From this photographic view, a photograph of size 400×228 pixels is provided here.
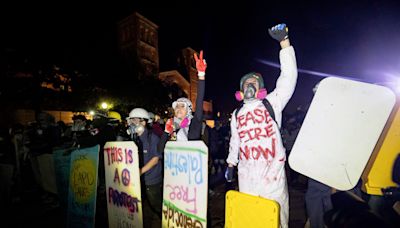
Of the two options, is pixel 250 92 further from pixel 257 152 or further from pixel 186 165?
pixel 186 165

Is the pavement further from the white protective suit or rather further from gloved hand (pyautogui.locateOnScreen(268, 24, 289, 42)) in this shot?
gloved hand (pyautogui.locateOnScreen(268, 24, 289, 42))

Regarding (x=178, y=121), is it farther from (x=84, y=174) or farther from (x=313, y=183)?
(x=313, y=183)

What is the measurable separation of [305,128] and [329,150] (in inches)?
9.7

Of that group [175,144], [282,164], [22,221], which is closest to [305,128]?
[282,164]

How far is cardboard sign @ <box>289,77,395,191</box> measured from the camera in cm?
187

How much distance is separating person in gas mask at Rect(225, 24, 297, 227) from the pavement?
1637mm

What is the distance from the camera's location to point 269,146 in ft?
8.66

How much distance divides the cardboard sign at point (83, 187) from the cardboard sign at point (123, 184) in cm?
18

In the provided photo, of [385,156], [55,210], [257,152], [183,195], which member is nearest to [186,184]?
[183,195]

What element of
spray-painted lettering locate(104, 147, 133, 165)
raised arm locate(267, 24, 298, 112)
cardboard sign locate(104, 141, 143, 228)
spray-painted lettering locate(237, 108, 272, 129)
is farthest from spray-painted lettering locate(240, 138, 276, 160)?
spray-painted lettering locate(104, 147, 133, 165)

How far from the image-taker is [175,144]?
277 centimetres

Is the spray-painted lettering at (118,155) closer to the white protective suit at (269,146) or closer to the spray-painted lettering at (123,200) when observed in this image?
the spray-painted lettering at (123,200)

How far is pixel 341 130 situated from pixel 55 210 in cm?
592

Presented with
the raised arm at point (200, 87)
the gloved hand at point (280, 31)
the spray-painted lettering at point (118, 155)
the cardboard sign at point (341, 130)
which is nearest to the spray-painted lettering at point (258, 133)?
the cardboard sign at point (341, 130)
